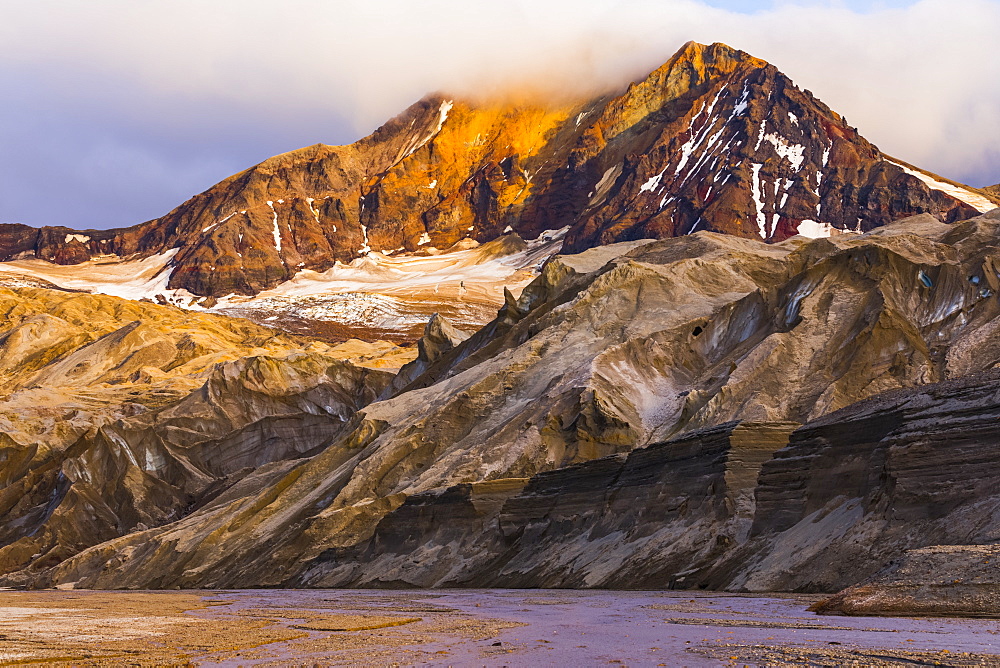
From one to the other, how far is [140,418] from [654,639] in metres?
97.7

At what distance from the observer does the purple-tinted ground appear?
14.9m

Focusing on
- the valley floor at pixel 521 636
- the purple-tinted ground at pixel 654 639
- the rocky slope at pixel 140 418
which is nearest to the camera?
the purple-tinted ground at pixel 654 639

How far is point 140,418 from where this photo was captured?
109 metres

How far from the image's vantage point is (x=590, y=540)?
40.9m

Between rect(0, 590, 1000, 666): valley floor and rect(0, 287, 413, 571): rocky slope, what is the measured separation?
210 feet

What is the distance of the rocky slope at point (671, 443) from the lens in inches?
1193

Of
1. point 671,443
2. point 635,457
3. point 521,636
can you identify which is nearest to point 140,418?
point 635,457

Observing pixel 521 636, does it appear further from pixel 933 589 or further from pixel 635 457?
Answer: pixel 635 457

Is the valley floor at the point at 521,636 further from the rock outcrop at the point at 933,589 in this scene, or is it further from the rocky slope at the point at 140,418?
the rocky slope at the point at 140,418

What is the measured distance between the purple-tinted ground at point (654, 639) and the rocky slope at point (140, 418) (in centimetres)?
6762

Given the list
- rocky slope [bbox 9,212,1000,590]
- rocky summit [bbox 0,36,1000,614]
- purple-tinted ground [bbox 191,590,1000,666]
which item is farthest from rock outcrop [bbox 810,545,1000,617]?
rocky slope [bbox 9,212,1000,590]

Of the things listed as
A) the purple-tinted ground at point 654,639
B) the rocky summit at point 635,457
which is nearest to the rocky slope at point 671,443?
the rocky summit at point 635,457

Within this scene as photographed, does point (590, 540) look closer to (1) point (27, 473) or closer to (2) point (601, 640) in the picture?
(2) point (601, 640)

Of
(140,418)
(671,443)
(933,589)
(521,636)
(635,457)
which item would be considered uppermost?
(140,418)
